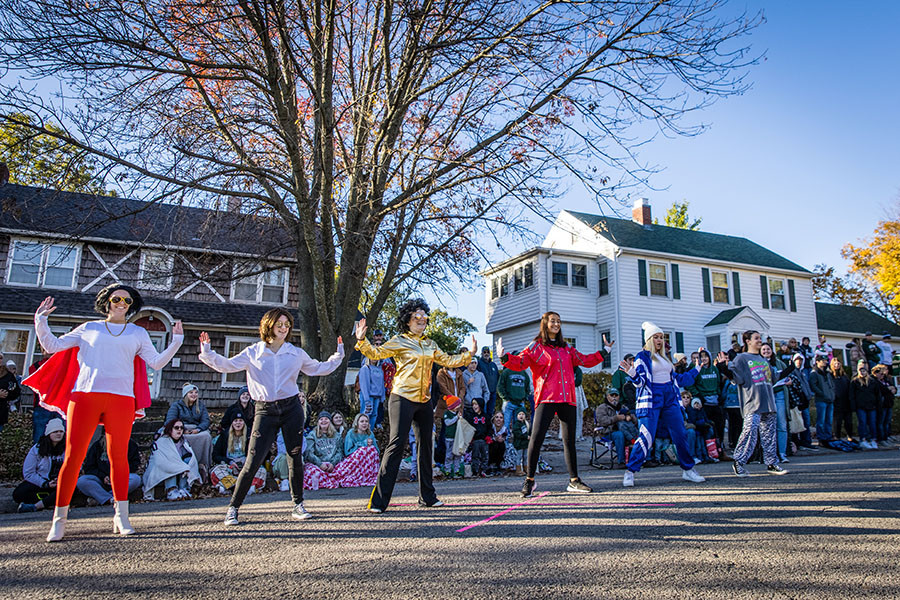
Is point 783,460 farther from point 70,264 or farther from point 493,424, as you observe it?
point 70,264

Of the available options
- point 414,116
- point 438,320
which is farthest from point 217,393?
point 438,320

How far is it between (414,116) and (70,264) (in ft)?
46.7

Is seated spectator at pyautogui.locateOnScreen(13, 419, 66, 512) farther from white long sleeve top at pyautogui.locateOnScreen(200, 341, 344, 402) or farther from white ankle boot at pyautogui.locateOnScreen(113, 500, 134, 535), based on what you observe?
white long sleeve top at pyautogui.locateOnScreen(200, 341, 344, 402)

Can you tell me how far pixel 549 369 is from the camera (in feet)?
22.1

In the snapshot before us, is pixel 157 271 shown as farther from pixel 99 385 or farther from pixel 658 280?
pixel 658 280

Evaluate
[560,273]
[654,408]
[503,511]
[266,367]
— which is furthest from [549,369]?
[560,273]

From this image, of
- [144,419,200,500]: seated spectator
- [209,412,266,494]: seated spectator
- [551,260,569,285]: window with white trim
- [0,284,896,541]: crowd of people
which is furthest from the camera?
[551,260,569,285]: window with white trim

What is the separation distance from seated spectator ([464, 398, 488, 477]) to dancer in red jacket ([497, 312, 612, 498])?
11.4 ft

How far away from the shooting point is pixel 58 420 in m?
8.12

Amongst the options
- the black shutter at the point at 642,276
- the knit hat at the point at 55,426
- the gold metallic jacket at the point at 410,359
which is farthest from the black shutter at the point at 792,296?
the knit hat at the point at 55,426

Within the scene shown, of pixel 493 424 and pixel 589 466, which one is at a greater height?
pixel 493 424

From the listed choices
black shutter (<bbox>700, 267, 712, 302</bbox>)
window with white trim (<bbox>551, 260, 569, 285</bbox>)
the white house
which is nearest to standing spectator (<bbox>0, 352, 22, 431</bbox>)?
the white house

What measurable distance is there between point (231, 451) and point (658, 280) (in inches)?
854

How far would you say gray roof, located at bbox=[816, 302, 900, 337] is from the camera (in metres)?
33.1
